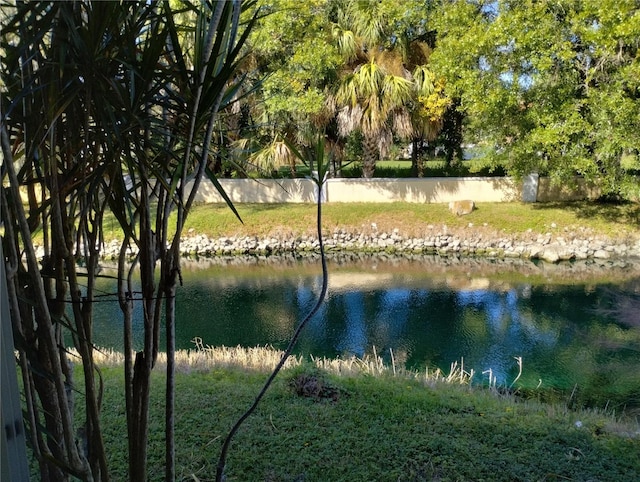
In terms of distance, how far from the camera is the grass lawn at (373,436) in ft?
7.15

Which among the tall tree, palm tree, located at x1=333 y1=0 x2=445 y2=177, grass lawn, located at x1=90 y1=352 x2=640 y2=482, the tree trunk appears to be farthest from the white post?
grass lawn, located at x1=90 y1=352 x2=640 y2=482

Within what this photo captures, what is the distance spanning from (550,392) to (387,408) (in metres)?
2.58

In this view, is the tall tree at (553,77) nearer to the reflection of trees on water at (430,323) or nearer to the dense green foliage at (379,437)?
the reflection of trees on water at (430,323)

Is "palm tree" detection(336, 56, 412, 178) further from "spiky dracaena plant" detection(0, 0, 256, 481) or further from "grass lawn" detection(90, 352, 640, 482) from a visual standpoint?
"spiky dracaena plant" detection(0, 0, 256, 481)

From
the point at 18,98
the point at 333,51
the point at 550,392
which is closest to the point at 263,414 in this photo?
the point at 18,98

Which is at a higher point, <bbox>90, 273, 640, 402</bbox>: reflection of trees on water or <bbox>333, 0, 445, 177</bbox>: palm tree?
<bbox>333, 0, 445, 177</bbox>: palm tree

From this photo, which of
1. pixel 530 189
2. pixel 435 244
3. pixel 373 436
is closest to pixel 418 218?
pixel 435 244

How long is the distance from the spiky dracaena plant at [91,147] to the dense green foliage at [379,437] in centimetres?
91

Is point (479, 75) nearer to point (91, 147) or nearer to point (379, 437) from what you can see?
point (379, 437)

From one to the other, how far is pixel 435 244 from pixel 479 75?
3.32 m

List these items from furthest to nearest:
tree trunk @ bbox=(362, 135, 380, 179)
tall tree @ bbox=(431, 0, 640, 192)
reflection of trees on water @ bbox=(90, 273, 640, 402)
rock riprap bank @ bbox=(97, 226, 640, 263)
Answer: tree trunk @ bbox=(362, 135, 380, 179) < rock riprap bank @ bbox=(97, 226, 640, 263) < tall tree @ bbox=(431, 0, 640, 192) < reflection of trees on water @ bbox=(90, 273, 640, 402)

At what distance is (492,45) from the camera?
9656 mm

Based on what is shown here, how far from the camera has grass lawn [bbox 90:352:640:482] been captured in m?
2.18

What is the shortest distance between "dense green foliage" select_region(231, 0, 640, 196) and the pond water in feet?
7.44
